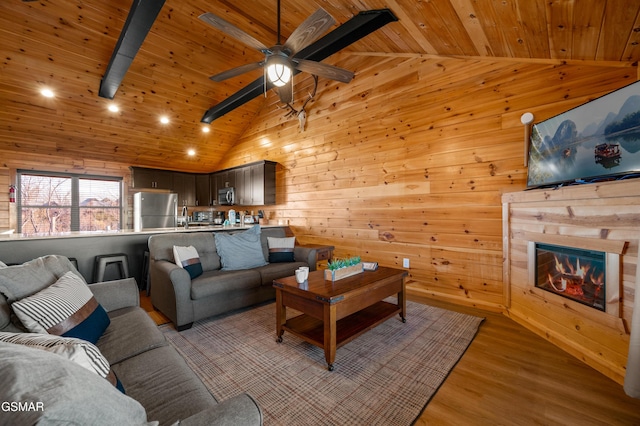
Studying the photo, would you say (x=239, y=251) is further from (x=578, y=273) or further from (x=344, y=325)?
(x=578, y=273)

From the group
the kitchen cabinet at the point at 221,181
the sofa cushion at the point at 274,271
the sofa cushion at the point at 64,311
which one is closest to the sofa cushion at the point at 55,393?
the sofa cushion at the point at 64,311

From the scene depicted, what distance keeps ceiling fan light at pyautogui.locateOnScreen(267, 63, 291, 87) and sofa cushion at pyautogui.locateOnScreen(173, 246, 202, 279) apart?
1.99 m

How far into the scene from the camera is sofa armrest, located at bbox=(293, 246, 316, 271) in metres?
3.84

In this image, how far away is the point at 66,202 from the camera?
230 inches

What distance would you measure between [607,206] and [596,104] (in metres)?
0.84

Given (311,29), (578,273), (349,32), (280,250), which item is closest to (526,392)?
(578,273)

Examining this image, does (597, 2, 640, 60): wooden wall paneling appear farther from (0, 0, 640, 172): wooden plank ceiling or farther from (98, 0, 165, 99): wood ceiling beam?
(98, 0, 165, 99): wood ceiling beam

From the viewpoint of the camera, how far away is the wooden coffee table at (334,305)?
2008 millimetres

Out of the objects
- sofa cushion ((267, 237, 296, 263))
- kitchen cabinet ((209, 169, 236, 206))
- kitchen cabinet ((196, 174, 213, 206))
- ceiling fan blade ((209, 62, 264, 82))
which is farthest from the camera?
kitchen cabinet ((196, 174, 213, 206))

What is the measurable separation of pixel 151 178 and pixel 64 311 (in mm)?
6008

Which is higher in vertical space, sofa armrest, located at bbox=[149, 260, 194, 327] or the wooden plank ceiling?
the wooden plank ceiling

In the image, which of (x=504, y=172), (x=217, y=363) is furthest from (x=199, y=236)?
(x=504, y=172)

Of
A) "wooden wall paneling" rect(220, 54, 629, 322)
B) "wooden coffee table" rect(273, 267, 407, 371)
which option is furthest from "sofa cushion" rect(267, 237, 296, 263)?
"wooden coffee table" rect(273, 267, 407, 371)

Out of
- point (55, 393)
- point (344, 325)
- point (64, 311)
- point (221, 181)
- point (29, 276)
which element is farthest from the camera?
point (221, 181)
